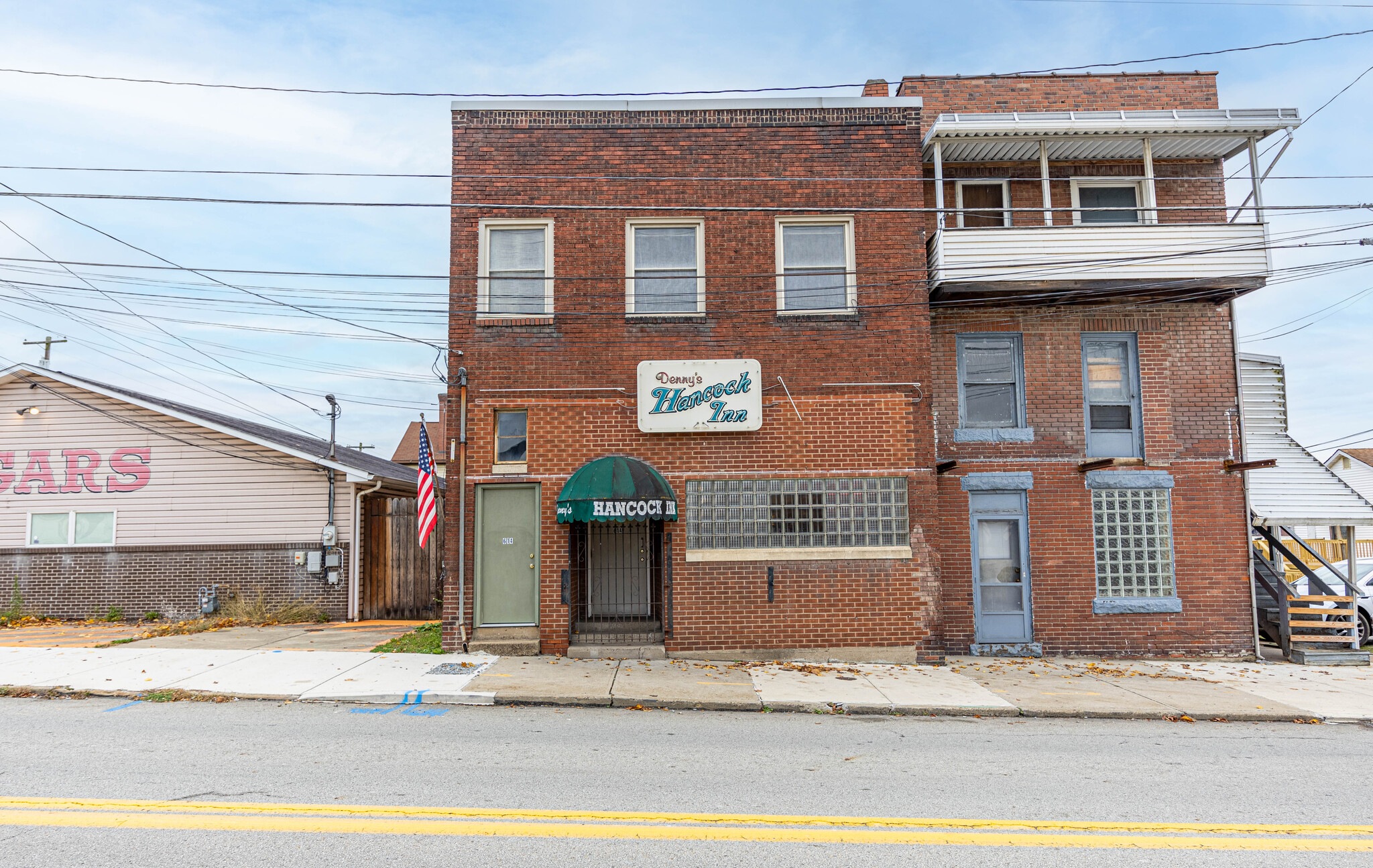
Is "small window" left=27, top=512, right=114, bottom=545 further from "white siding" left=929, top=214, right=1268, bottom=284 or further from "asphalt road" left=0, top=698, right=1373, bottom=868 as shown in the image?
"white siding" left=929, top=214, right=1268, bottom=284

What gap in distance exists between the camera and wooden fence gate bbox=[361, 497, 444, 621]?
1617cm

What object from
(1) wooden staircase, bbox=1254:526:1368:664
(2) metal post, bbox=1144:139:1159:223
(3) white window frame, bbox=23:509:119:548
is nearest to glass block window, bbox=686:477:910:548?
(2) metal post, bbox=1144:139:1159:223

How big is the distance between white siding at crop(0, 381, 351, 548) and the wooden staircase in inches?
621

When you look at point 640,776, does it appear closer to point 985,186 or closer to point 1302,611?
point 985,186

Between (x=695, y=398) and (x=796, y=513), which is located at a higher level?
(x=695, y=398)

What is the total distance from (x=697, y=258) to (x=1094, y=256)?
236 inches

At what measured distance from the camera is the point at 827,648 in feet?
39.3

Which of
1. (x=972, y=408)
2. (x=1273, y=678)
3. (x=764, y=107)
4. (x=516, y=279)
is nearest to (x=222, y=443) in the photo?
(x=516, y=279)

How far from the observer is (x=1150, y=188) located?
43.6ft

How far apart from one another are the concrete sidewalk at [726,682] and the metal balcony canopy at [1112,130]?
7.90 meters

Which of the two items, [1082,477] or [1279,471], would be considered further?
[1279,471]

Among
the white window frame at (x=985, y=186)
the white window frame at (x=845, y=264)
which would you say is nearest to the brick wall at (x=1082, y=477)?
the white window frame at (x=985, y=186)

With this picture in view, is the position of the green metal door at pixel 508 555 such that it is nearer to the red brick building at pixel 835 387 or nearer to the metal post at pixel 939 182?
the red brick building at pixel 835 387

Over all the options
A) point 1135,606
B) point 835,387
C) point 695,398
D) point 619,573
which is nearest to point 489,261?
point 695,398
